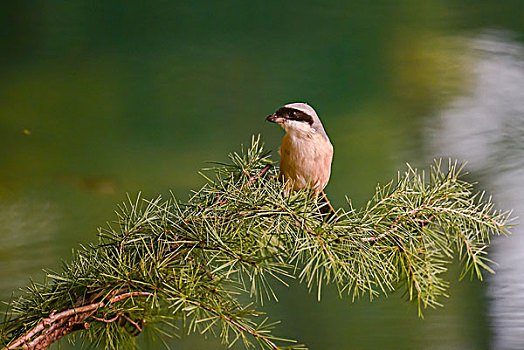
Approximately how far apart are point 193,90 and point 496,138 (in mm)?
639

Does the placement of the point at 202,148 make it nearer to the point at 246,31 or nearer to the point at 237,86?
the point at 237,86

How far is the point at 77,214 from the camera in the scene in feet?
3.60

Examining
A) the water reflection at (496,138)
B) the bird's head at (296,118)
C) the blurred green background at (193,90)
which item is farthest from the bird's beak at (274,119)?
the water reflection at (496,138)

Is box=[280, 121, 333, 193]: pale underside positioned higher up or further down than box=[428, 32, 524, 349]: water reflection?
higher up

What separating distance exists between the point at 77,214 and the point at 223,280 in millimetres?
732

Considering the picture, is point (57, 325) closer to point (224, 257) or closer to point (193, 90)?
point (224, 257)

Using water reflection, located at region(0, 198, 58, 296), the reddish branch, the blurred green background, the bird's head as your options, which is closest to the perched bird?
the bird's head

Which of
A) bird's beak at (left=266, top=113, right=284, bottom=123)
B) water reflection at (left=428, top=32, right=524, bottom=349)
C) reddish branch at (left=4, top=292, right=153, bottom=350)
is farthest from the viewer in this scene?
water reflection at (left=428, top=32, right=524, bottom=349)

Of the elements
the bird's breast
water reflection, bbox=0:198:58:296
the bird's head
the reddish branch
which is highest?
the bird's head

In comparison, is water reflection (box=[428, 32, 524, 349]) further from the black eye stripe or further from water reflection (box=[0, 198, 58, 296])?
water reflection (box=[0, 198, 58, 296])

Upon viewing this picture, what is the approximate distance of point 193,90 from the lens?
1106mm

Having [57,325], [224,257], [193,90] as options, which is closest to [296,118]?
[224,257]

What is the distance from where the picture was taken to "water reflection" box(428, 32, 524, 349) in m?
1.06

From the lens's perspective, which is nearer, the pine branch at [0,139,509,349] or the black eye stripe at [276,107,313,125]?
the pine branch at [0,139,509,349]
